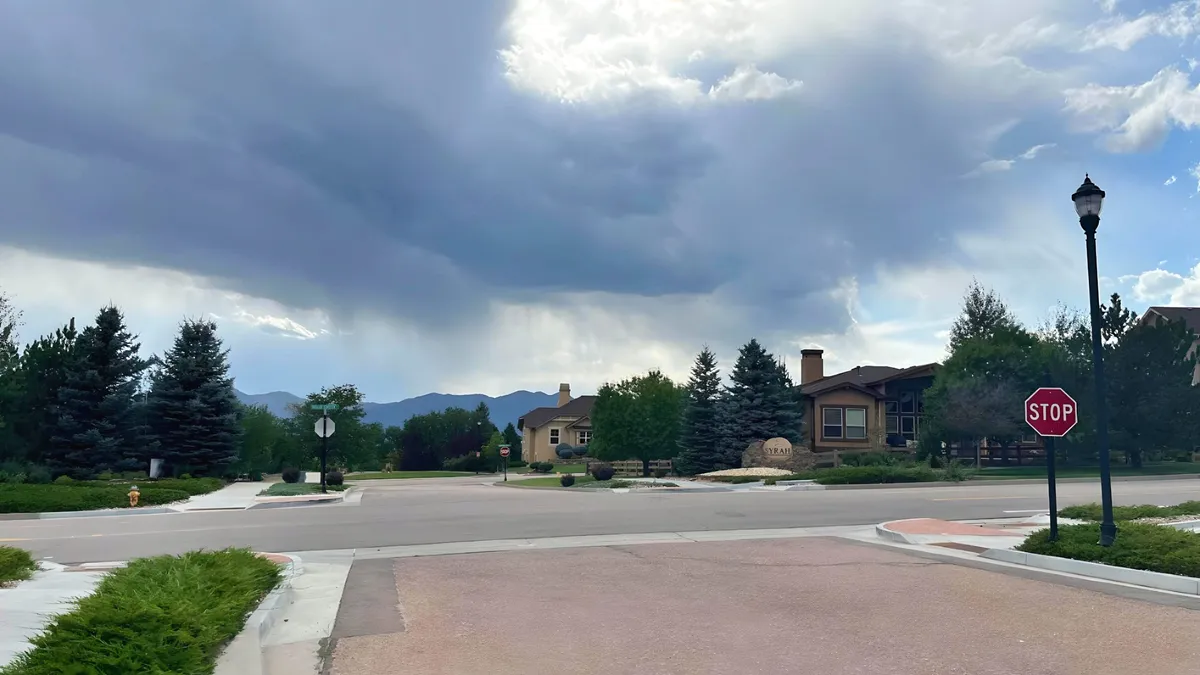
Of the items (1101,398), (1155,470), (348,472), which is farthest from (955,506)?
(348,472)

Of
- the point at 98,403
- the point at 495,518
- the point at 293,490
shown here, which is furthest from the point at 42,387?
the point at 495,518

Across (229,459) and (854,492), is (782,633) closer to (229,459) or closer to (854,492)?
(854,492)

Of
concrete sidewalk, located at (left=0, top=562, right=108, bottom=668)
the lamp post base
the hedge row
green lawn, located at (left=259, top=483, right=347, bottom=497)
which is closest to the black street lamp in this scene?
the lamp post base

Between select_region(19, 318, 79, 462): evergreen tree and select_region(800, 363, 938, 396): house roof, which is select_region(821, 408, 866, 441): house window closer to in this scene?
select_region(800, 363, 938, 396): house roof

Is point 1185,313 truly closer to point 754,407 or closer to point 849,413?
point 849,413

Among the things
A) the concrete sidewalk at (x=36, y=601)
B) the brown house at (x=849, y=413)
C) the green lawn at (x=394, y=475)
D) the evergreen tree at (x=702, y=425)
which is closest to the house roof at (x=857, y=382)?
the brown house at (x=849, y=413)

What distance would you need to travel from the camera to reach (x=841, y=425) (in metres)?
51.0

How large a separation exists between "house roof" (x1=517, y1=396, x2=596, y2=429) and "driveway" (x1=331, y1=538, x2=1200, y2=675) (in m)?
71.0

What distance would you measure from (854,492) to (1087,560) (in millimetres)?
16454

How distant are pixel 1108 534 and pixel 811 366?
159 feet

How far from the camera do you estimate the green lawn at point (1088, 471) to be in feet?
122

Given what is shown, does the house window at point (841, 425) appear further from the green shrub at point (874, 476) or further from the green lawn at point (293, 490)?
the green lawn at point (293, 490)

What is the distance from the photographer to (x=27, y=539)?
16.8 m

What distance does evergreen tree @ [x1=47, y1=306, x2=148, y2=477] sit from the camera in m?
33.7
